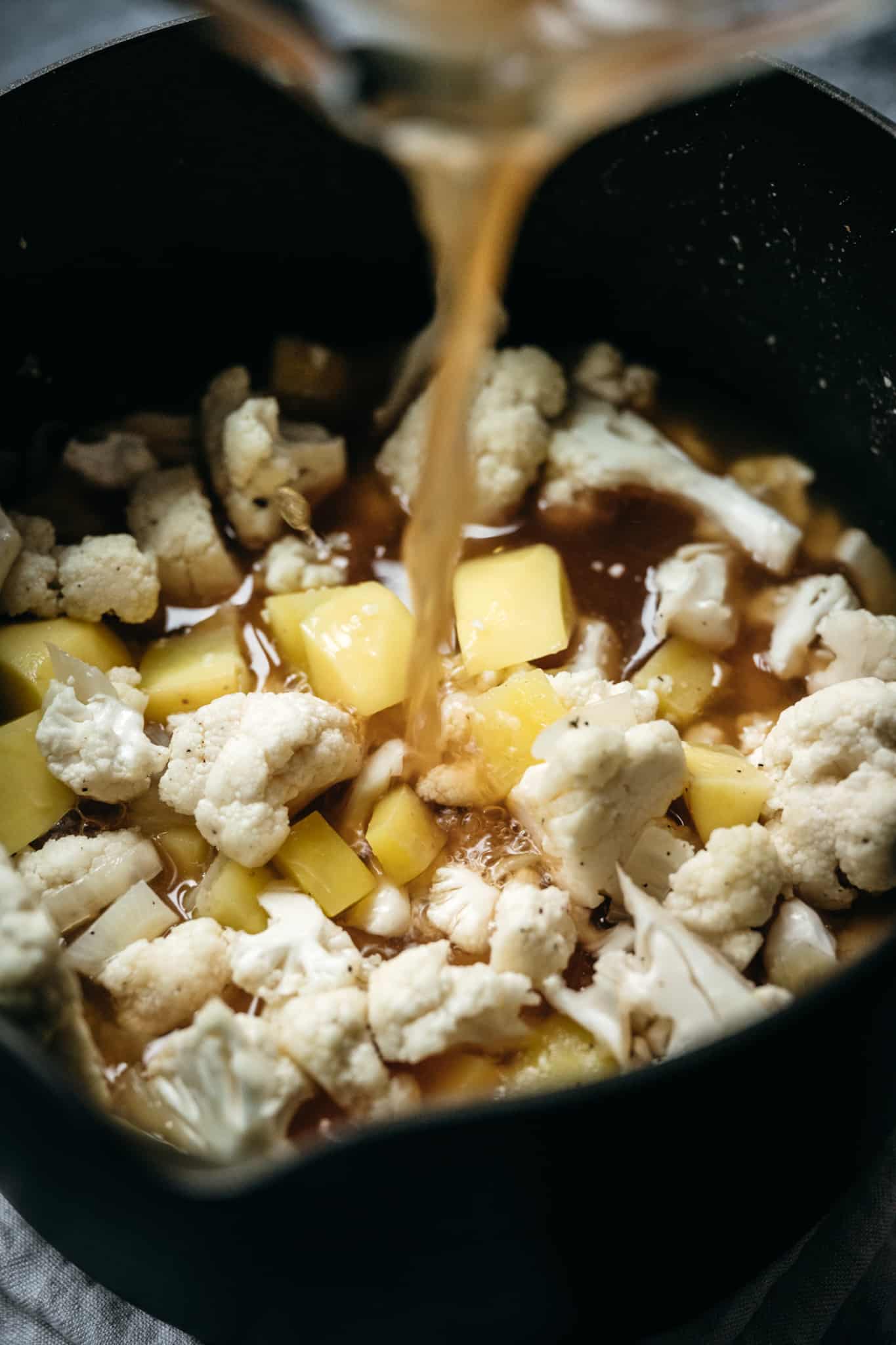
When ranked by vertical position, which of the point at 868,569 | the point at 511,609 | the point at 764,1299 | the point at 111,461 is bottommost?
the point at 764,1299

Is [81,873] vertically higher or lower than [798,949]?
higher

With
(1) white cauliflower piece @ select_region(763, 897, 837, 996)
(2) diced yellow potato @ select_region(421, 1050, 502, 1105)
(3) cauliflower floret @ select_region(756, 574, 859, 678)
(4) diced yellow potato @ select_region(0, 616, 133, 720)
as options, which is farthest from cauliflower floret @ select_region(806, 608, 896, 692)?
(4) diced yellow potato @ select_region(0, 616, 133, 720)

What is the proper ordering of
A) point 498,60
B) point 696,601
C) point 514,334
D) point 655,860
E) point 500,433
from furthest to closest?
1. point 514,334
2. point 500,433
3. point 696,601
4. point 655,860
5. point 498,60

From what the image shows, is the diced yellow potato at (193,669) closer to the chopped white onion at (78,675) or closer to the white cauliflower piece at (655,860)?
the chopped white onion at (78,675)

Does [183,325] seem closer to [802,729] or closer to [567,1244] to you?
[802,729]

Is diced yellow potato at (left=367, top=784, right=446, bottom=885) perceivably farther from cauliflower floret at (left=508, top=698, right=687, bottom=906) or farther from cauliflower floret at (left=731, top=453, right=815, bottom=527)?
cauliflower floret at (left=731, top=453, right=815, bottom=527)

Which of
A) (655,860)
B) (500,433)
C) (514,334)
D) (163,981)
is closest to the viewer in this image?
(163,981)

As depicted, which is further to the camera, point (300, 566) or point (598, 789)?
point (300, 566)

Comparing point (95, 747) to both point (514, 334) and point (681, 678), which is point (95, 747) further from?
point (514, 334)

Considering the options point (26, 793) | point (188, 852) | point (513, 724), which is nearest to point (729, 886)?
point (513, 724)
